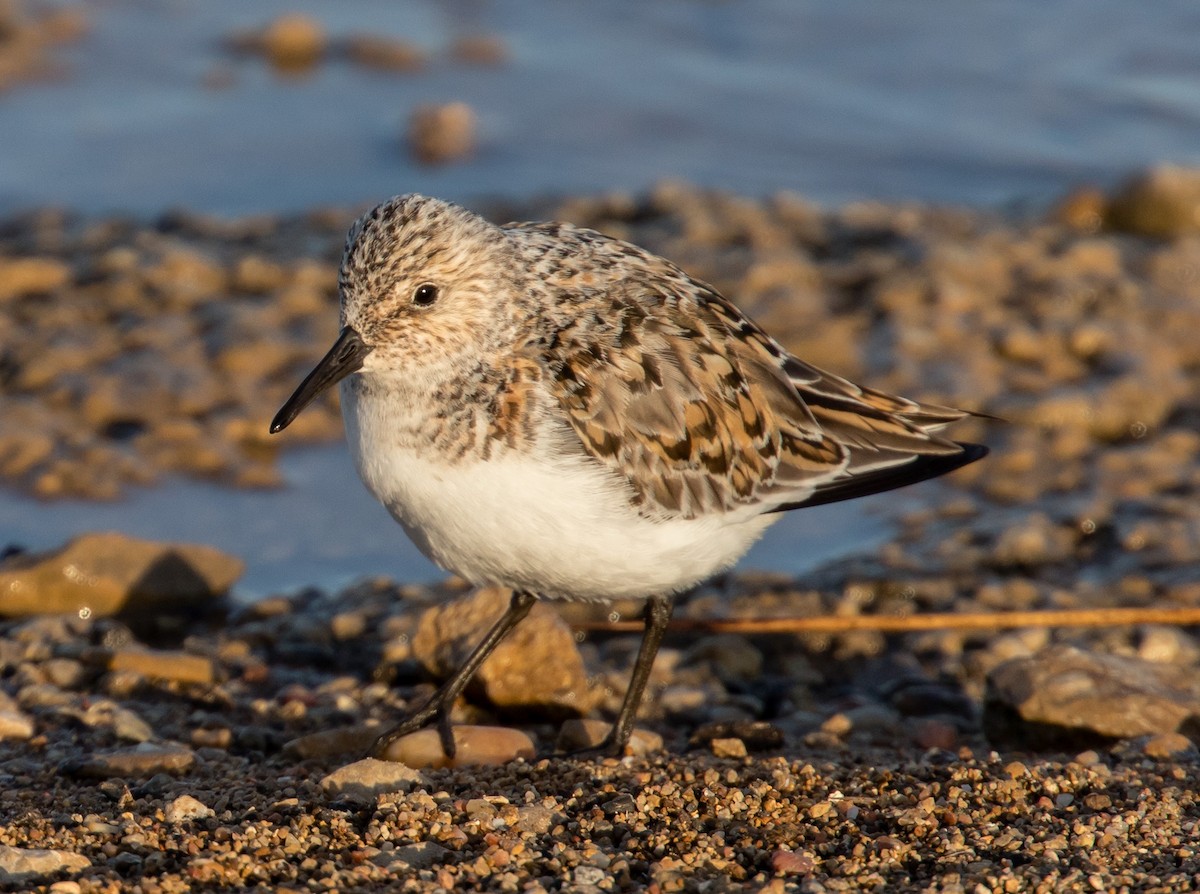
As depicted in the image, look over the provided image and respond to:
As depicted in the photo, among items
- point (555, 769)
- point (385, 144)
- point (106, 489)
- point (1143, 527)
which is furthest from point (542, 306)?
point (385, 144)

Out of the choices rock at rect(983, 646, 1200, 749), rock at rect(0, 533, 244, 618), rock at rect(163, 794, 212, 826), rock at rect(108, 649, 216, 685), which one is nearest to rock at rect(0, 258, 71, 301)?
rock at rect(0, 533, 244, 618)

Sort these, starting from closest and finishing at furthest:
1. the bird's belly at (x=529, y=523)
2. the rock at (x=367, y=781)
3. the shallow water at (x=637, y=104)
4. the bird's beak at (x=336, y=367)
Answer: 1. the rock at (x=367, y=781)
2. the bird's belly at (x=529, y=523)
3. the bird's beak at (x=336, y=367)
4. the shallow water at (x=637, y=104)

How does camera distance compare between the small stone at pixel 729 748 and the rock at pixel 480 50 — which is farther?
the rock at pixel 480 50

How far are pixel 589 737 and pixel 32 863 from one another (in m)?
1.99

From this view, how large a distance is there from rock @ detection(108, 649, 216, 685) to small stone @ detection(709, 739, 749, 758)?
188cm

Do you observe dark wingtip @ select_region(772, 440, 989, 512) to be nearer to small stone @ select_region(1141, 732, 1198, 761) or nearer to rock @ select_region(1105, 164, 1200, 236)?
small stone @ select_region(1141, 732, 1198, 761)

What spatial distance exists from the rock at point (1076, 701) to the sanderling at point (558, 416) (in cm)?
78

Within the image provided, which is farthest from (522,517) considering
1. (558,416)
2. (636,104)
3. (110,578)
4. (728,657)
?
(636,104)

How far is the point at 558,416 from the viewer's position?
4855 mm

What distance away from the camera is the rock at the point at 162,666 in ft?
18.7

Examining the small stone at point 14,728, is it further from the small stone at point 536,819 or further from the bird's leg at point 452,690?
the small stone at point 536,819

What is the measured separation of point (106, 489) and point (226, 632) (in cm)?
127

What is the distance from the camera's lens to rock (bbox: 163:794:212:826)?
422 cm

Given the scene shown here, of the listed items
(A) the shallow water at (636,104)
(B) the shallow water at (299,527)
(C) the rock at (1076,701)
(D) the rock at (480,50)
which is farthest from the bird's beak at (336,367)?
(D) the rock at (480,50)
